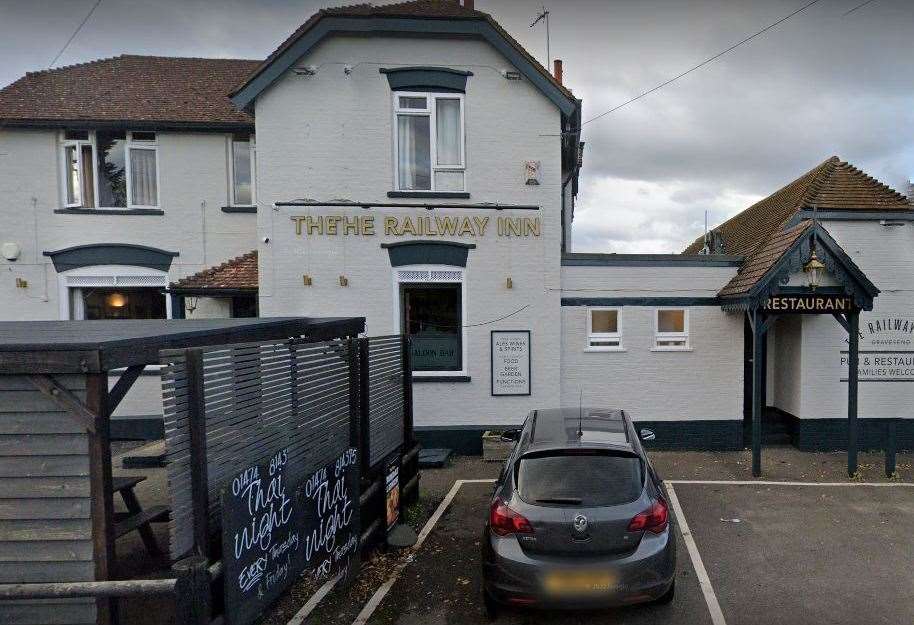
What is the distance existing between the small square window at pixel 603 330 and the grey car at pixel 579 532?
5.71 metres

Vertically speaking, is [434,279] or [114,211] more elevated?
[114,211]

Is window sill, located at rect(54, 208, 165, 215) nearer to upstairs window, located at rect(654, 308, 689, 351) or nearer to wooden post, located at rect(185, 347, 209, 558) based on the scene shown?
wooden post, located at rect(185, 347, 209, 558)

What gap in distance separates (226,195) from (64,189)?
335cm

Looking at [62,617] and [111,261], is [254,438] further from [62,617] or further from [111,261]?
[111,261]

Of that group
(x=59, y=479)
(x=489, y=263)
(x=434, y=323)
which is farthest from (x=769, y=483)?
(x=59, y=479)

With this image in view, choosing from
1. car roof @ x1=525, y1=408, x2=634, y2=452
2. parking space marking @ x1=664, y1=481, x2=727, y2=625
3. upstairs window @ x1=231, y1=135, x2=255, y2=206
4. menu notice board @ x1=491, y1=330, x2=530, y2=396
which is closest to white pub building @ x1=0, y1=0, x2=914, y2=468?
menu notice board @ x1=491, y1=330, x2=530, y2=396

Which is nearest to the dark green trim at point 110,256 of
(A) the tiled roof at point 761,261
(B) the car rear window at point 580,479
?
(B) the car rear window at point 580,479

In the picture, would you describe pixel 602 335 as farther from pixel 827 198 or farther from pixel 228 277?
pixel 228 277

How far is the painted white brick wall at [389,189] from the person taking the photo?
378 inches

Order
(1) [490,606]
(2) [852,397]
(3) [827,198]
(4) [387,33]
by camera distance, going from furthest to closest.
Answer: (3) [827,198] < (4) [387,33] < (2) [852,397] < (1) [490,606]

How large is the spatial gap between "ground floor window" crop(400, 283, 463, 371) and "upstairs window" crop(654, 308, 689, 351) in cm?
395

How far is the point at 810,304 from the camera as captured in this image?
28.0 feet

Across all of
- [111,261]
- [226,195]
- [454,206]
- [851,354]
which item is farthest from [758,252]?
[111,261]

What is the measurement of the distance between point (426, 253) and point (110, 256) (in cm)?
680
